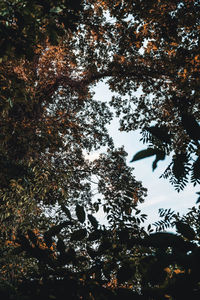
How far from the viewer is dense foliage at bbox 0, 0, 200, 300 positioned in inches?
39.1

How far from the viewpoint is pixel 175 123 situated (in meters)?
7.61

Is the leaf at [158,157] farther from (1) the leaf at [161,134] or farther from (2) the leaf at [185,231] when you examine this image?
(2) the leaf at [185,231]

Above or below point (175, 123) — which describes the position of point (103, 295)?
below

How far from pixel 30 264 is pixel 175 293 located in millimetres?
3492

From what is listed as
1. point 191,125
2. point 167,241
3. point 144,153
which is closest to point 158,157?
point 144,153

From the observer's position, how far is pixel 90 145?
10594 millimetres

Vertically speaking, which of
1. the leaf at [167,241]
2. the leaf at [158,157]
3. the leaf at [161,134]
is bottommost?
the leaf at [167,241]

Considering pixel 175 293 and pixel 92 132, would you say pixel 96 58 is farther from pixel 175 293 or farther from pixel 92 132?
pixel 175 293

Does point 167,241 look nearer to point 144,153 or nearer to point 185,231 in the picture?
point 185,231

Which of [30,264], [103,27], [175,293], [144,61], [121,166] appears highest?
[103,27]

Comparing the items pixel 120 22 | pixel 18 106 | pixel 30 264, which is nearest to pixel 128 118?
pixel 120 22

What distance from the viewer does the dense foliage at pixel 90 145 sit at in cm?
99

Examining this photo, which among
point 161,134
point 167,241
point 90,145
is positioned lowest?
point 167,241

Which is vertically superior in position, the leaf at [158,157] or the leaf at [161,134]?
the leaf at [161,134]
